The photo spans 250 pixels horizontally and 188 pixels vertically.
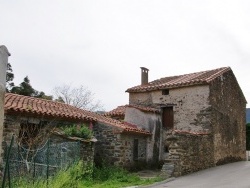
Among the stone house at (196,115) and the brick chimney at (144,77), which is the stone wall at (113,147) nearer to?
the stone house at (196,115)

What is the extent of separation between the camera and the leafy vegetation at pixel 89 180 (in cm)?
740

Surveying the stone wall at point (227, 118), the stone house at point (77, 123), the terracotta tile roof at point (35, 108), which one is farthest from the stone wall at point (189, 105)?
the terracotta tile roof at point (35, 108)

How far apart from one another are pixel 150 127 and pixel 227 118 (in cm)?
524

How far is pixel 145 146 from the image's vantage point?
18.1m

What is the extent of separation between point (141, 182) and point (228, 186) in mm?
3260

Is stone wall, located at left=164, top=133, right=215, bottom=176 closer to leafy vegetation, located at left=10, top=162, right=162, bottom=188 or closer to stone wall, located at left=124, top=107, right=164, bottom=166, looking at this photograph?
leafy vegetation, located at left=10, top=162, right=162, bottom=188

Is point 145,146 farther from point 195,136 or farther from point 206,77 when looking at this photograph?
Result: point 206,77

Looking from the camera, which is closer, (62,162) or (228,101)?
(62,162)

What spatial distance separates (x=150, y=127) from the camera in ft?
61.2

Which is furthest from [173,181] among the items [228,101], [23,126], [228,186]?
[228,101]

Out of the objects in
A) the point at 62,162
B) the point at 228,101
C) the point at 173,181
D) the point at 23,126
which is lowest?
the point at 173,181

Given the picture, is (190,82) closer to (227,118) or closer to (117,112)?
(227,118)

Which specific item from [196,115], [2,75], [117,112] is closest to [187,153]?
[196,115]

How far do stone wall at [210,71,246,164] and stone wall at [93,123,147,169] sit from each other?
16.9 ft
